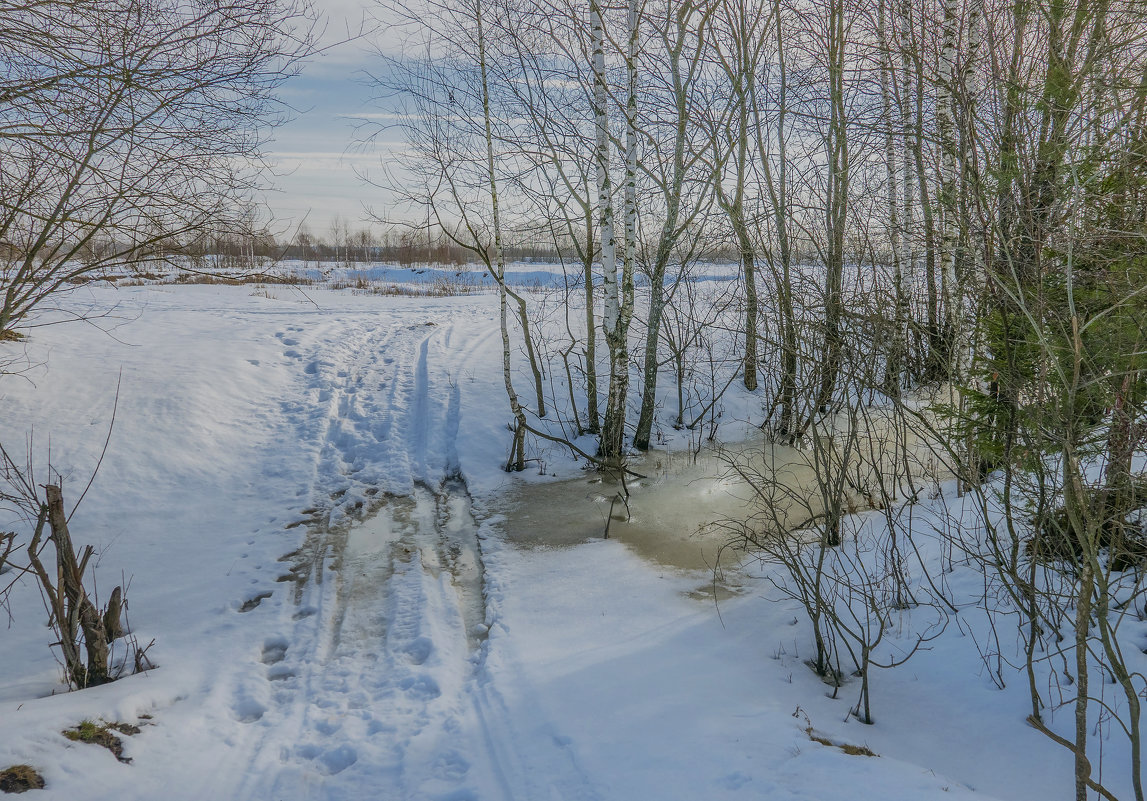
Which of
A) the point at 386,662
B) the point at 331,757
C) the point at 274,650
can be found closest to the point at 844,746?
the point at 331,757

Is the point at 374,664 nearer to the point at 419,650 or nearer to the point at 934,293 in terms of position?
the point at 419,650

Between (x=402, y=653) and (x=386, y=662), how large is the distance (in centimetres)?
14

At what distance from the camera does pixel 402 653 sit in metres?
4.69

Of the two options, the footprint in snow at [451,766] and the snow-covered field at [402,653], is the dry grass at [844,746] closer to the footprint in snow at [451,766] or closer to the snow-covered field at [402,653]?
the snow-covered field at [402,653]

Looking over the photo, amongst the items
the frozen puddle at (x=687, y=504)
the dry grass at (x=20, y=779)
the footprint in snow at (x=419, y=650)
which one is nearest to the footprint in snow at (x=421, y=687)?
the footprint in snow at (x=419, y=650)

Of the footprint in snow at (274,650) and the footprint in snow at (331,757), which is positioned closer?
the footprint in snow at (331,757)

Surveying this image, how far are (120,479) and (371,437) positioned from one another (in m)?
3.11

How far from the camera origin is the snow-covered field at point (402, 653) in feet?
11.0

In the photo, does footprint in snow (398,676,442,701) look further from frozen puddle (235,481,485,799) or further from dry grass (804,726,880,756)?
dry grass (804,726,880,756)

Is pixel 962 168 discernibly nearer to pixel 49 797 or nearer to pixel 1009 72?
pixel 1009 72

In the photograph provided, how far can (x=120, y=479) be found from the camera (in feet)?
23.9

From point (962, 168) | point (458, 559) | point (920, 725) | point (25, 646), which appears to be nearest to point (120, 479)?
point (25, 646)

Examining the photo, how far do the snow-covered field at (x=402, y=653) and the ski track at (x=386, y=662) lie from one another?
0.02m

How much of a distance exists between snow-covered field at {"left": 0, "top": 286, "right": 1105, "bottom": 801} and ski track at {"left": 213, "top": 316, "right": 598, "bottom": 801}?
0.02 m
